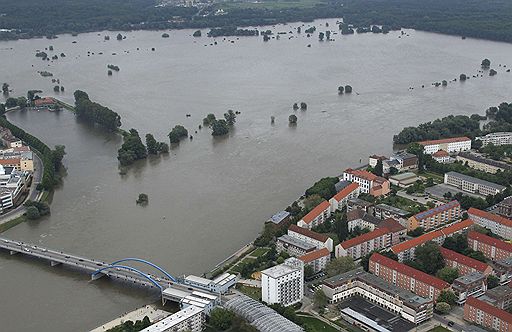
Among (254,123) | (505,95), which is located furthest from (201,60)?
(505,95)

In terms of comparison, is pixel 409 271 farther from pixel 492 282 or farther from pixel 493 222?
pixel 493 222

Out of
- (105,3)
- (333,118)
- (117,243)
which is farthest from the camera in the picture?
(105,3)

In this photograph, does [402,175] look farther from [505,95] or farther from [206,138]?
[505,95]

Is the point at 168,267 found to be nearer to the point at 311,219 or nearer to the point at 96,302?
the point at 96,302

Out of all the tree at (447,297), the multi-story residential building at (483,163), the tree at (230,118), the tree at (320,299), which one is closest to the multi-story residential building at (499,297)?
the tree at (447,297)

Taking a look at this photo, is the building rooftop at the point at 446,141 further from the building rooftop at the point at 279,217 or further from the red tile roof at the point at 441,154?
the building rooftop at the point at 279,217

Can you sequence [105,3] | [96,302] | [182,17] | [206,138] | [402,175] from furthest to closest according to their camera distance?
1. [105,3]
2. [182,17]
3. [206,138]
4. [402,175]
5. [96,302]

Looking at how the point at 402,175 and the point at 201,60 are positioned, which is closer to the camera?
the point at 402,175
